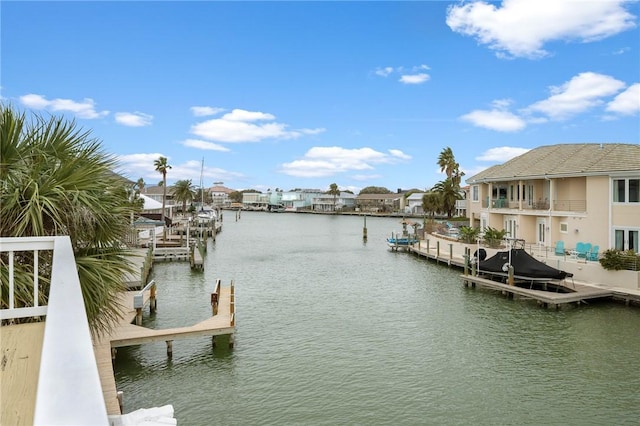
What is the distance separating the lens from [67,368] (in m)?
1.98

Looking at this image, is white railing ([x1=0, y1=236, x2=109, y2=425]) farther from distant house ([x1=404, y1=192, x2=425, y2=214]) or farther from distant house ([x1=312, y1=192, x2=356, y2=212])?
distant house ([x1=312, y1=192, x2=356, y2=212])

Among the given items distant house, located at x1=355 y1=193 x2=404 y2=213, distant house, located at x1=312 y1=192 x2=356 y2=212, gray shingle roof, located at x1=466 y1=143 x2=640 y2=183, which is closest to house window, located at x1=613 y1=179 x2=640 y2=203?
gray shingle roof, located at x1=466 y1=143 x2=640 y2=183

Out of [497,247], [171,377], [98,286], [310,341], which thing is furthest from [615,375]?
[497,247]

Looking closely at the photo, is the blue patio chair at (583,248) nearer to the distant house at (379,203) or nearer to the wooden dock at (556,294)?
the wooden dock at (556,294)

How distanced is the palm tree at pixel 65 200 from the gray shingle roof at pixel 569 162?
26343 millimetres

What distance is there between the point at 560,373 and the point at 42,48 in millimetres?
21504

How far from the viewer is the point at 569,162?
30641 mm

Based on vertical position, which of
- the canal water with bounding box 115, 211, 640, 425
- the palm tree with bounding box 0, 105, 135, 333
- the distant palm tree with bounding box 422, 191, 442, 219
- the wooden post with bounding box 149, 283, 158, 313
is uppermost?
the distant palm tree with bounding box 422, 191, 442, 219

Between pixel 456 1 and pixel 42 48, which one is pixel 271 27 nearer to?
pixel 456 1

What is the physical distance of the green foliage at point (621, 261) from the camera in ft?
70.5

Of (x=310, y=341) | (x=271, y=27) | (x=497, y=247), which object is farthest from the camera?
(x=271, y=27)

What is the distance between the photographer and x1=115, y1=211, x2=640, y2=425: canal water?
35.9ft

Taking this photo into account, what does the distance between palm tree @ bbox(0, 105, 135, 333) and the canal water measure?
15.8 feet

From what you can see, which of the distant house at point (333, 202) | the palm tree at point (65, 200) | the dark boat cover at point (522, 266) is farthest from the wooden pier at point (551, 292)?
the distant house at point (333, 202)
